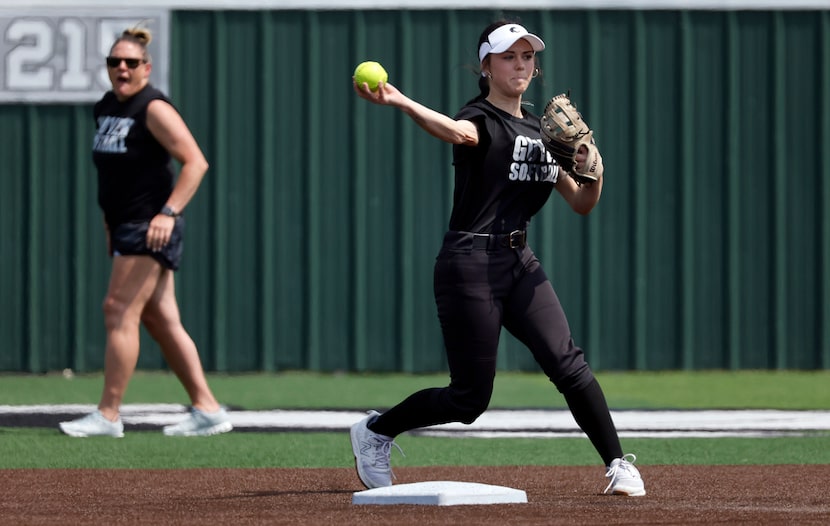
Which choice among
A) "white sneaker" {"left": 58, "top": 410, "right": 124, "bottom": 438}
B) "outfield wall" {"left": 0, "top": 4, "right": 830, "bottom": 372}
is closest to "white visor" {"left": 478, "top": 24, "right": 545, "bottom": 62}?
"white sneaker" {"left": 58, "top": 410, "right": 124, "bottom": 438}

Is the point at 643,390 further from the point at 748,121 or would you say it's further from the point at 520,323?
the point at 520,323

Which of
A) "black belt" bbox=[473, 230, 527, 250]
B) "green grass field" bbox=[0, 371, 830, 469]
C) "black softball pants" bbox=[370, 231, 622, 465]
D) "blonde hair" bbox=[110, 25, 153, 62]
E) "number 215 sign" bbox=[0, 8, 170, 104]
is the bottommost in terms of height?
"green grass field" bbox=[0, 371, 830, 469]

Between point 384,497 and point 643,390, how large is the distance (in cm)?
603

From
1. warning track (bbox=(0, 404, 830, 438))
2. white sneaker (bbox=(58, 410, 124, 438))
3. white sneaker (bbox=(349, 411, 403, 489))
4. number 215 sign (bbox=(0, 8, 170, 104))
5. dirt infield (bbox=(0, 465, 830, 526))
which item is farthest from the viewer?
number 215 sign (bbox=(0, 8, 170, 104))

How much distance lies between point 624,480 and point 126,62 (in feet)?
12.3

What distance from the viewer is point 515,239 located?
20.1ft

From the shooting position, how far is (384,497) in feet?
19.3

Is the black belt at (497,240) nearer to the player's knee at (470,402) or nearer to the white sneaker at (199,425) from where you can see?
the player's knee at (470,402)

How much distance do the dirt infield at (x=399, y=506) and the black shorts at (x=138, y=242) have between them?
5.39 ft

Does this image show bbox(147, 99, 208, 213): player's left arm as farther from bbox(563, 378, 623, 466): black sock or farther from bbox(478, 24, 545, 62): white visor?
bbox(563, 378, 623, 466): black sock

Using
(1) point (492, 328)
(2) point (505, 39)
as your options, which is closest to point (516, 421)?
(1) point (492, 328)

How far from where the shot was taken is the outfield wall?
12.8m

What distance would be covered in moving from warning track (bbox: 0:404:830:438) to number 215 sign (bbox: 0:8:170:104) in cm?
354

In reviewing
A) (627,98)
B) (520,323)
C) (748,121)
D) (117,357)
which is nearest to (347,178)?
(627,98)
